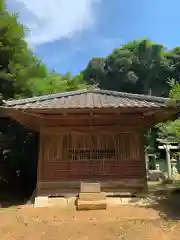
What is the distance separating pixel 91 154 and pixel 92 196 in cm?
169

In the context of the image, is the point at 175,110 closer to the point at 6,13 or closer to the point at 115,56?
the point at 6,13

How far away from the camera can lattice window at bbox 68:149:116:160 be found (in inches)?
408

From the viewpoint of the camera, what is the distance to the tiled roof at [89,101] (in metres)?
9.38

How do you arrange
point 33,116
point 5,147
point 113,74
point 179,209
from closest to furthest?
point 179,209, point 33,116, point 5,147, point 113,74

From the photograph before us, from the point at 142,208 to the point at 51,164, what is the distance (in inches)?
147

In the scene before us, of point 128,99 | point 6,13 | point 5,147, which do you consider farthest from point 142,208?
point 6,13

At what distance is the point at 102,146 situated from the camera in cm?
1043

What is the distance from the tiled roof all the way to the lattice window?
1.84m

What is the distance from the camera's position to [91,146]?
1044 centimetres

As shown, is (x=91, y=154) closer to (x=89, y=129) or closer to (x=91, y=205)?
(x=89, y=129)

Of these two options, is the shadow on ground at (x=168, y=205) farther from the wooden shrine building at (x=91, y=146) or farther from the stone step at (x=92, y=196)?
the stone step at (x=92, y=196)

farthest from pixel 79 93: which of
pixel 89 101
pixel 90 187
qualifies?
pixel 90 187

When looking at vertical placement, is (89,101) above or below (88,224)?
above

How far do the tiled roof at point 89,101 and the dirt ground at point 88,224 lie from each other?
3.36 m
